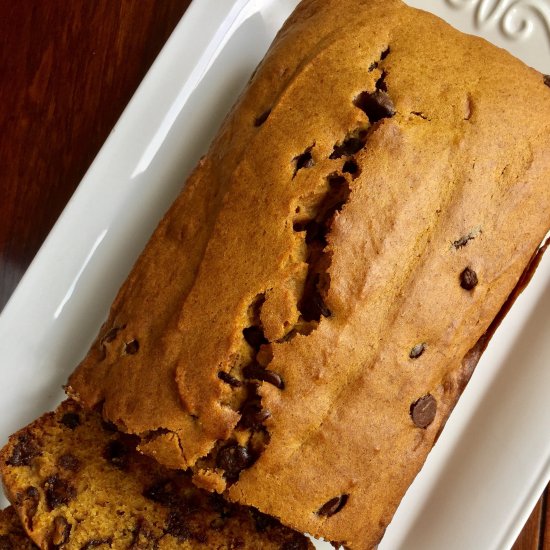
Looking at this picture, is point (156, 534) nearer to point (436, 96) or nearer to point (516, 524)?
point (516, 524)

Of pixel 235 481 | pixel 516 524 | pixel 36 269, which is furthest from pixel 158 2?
pixel 516 524

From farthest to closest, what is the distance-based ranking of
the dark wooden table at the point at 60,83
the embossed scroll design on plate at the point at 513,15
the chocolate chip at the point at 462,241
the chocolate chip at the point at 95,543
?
the dark wooden table at the point at 60,83 → the embossed scroll design on plate at the point at 513,15 → the chocolate chip at the point at 95,543 → the chocolate chip at the point at 462,241

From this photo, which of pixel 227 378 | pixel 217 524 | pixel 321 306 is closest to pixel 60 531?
pixel 217 524

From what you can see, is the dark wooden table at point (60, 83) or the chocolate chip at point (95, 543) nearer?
the chocolate chip at point (95, 543)

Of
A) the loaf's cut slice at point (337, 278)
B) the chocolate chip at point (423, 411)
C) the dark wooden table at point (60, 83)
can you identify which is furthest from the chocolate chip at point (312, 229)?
the dark wooden table at point (60, 83)

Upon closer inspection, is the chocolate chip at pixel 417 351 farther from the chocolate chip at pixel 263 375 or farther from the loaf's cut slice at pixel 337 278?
the chocolate chip at pixel 263 375

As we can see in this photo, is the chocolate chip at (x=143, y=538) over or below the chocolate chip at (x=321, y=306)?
below
